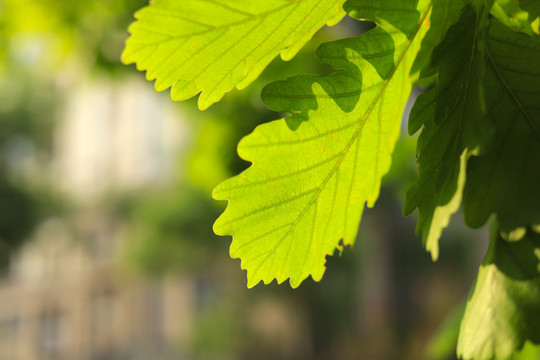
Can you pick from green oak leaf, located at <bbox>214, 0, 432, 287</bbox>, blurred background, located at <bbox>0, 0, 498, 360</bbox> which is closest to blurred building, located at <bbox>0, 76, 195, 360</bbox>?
blurred background, located at <bbox>0, 0, 498, 360</bbox>

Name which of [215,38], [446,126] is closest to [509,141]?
[446,126]

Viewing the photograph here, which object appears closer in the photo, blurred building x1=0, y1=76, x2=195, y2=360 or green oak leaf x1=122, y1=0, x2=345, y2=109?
green oak leaf x1=122, y1=0, x2=345, y2=109

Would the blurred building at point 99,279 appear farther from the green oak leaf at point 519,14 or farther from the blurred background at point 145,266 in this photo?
the green oak leaf at point 519,14

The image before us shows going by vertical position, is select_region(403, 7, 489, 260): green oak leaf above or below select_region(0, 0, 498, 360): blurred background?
above

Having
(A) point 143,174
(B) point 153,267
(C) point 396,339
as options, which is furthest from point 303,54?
(A) point 143,174

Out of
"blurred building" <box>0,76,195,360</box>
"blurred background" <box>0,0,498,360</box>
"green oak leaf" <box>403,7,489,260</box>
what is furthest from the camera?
"blurred building" <box>0,76,195,360</box>

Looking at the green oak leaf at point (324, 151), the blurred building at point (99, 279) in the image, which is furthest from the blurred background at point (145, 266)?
the green oak leaf at point (324, 151)

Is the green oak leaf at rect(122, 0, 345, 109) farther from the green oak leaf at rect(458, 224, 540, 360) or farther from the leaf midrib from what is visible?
the green oak leaf at rect(458, 224, 540, 360)
